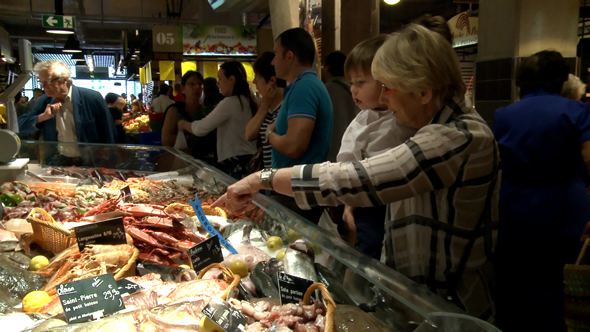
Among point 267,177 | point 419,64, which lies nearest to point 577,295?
point 419,64

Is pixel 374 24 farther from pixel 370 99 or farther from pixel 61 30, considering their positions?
pixel 61 30

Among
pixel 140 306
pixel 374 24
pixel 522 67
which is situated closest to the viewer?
pixel 140 306

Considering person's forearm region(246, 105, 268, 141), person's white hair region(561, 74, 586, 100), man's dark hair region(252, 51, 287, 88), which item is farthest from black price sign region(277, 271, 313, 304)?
person's white hair region(561, 74, 586, 100)

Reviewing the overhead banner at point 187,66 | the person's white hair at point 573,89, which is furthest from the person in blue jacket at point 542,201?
the overhead banner at point 187,66

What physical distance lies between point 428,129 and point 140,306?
1.08 m

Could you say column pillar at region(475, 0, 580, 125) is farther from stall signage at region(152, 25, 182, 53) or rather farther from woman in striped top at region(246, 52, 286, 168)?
stall signage at region(152, 25, 182, 53)

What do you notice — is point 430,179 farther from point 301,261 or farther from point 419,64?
point 301,261

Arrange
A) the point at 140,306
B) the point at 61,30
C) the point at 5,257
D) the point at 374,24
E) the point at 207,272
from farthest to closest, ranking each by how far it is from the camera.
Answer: the point at 61,30 → the point at 374,24 → the point at 5,257 → the point at 207,272 → the point at 140,306

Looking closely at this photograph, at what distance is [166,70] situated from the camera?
36.1 ft

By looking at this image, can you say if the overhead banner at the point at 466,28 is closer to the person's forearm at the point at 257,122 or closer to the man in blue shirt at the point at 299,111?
the person's forearm at the point at 257,122

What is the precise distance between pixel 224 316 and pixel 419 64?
2.98 ft

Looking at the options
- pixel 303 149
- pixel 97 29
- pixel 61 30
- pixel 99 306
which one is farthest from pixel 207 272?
pixel 97 29

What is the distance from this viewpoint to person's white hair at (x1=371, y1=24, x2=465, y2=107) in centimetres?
146

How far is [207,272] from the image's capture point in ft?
6.07
